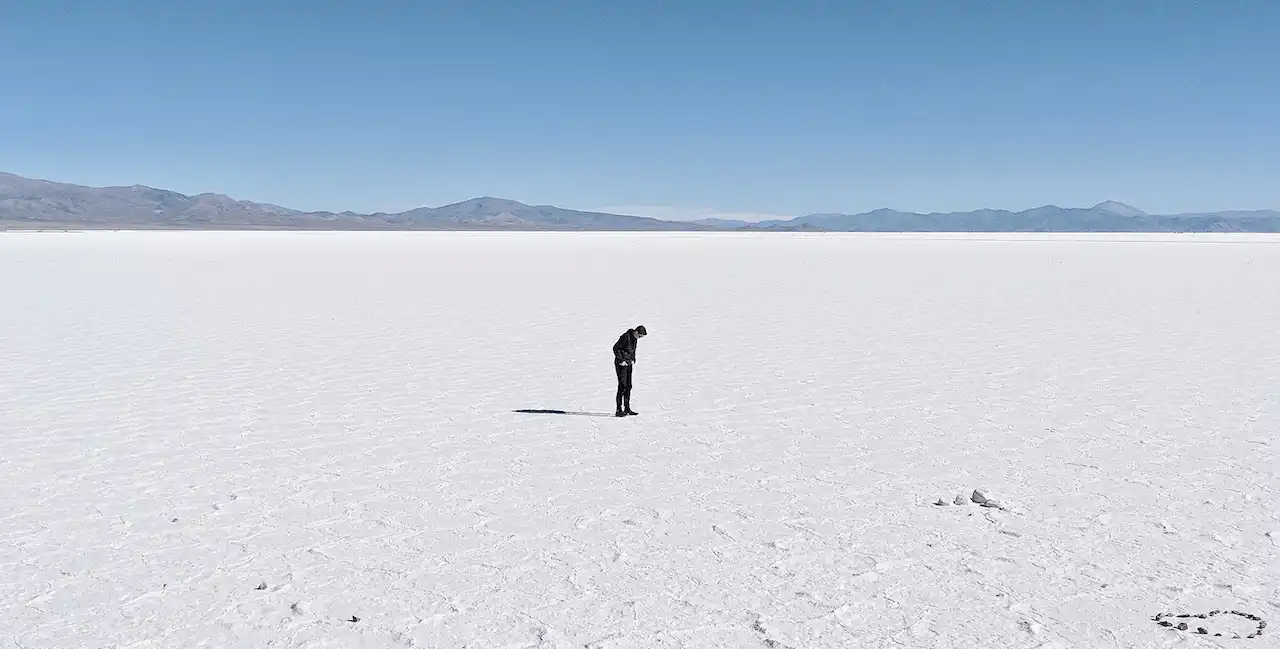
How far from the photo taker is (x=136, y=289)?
83.4ft

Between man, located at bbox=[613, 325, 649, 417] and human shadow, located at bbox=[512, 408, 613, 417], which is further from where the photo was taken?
human shadow, located at bbox=[512, 408, 613, 417]

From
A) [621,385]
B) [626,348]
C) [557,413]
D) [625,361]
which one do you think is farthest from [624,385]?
[557,413]

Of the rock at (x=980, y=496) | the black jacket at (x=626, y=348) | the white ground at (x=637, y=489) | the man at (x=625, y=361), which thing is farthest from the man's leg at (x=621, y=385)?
the rock at (x=980, y=496)

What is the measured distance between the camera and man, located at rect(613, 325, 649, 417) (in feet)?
28.2

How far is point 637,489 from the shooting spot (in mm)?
6645

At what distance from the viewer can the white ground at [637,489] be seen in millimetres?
4559

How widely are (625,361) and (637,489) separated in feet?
7.23

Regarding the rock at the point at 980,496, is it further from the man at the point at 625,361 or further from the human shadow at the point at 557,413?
the human shadow at the point at 557,413

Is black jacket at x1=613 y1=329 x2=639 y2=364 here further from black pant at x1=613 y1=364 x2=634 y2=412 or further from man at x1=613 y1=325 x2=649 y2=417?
black pant at x1=613 y1=364 x2=634 y2=412

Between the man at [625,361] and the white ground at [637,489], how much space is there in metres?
0.36

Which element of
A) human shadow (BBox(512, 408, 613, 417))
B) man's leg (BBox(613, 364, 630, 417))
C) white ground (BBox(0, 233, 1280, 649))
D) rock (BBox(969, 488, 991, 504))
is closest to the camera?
white ground (BBox(0, 233, 1280, 649))

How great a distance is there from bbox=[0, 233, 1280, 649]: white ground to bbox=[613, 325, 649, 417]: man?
358mm

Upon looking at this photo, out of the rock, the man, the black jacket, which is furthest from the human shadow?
the rock

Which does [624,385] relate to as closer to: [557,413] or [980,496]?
[557,413]
